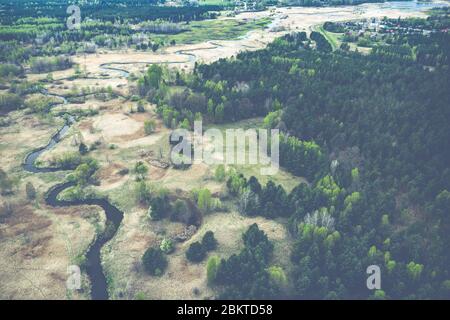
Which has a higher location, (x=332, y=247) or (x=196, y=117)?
(x=196, y=117)

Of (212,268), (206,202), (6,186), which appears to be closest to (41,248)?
(6,186)

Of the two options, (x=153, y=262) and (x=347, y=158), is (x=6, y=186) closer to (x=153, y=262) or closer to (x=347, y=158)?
(x=153, y=262)

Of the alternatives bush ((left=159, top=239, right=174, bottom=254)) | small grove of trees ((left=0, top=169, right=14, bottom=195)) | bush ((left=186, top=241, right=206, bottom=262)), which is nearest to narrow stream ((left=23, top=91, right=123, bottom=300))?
small grove of trees ((left=0, top=169, right=14, bottom=195))

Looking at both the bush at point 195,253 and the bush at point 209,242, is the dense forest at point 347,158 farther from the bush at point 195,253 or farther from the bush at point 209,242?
the bush at point 209,242
